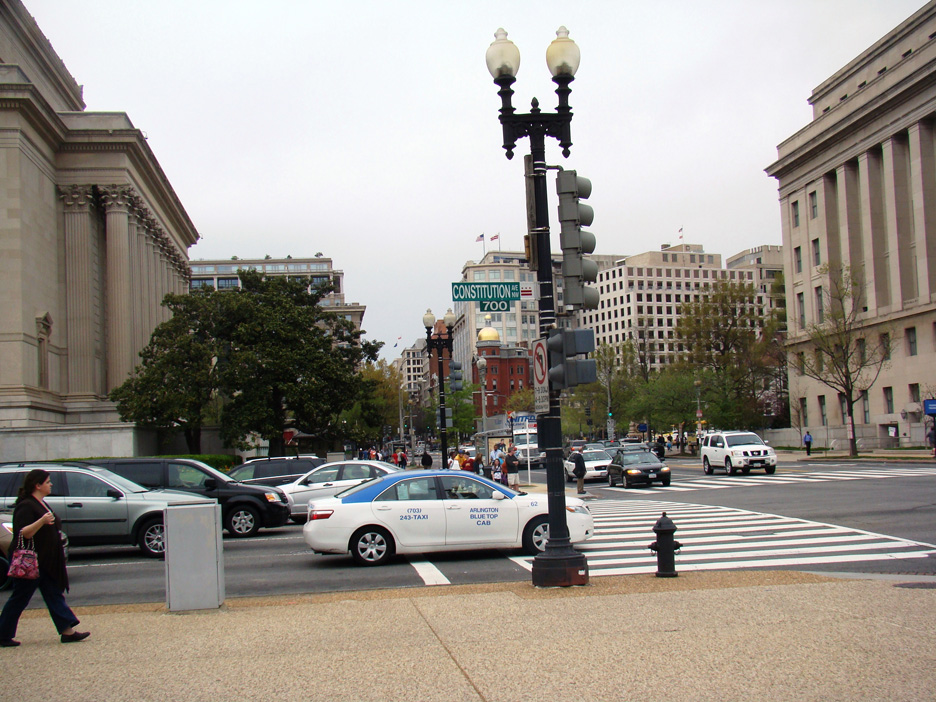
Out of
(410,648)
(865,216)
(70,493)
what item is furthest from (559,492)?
(865,216)

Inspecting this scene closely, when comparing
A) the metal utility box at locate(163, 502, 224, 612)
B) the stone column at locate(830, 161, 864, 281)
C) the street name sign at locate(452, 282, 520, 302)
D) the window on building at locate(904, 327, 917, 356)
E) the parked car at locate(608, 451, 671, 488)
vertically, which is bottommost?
the parked car at locate(608, 451, 671, 488)

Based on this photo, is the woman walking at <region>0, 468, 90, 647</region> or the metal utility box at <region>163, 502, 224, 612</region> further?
the metal utility box at <region>163, 502, 224, 612</region>

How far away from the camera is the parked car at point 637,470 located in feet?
114

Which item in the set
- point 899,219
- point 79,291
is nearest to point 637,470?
point 79,291

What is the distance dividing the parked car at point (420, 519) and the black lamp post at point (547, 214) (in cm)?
321

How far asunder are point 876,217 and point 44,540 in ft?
229

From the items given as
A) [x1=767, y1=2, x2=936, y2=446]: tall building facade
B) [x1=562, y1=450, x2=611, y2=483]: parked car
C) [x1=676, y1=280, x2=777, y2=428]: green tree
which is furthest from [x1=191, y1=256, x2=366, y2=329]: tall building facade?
[x1=562, y1=450, x2=611, y2=483]: parked car

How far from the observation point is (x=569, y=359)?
35.4 ft

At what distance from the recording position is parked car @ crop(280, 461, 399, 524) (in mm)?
23234

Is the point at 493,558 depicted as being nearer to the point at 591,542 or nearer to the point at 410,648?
the point at 591,542

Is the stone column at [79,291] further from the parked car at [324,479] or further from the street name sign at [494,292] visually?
the street name sign at [494,292]

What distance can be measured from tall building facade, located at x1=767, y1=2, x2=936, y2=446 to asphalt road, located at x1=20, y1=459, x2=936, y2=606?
40565mm

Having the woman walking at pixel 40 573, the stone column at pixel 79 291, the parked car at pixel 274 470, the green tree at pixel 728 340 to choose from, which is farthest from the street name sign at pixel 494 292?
the green tree at pixel 728 340

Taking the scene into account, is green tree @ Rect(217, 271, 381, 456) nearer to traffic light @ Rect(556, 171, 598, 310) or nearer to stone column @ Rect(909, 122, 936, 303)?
traffic light @ Rect(556, 171, 598, 310)
